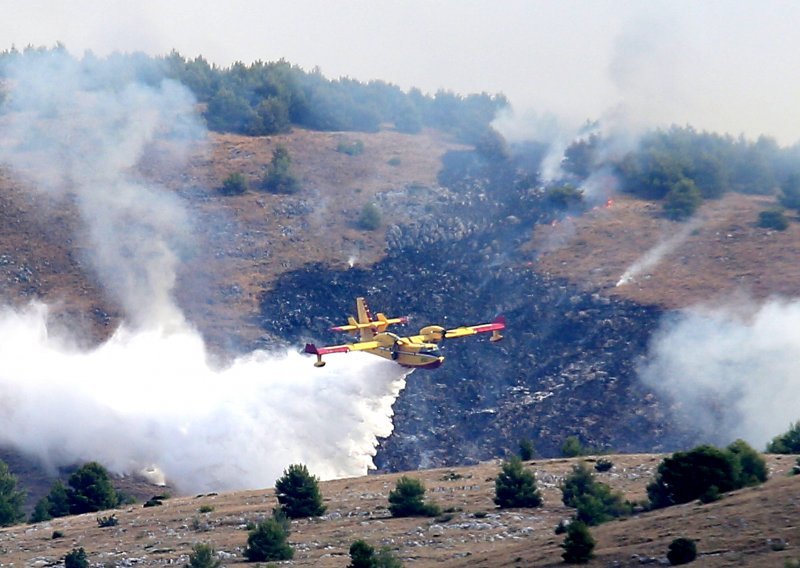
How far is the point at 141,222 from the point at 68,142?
1346 centimetres

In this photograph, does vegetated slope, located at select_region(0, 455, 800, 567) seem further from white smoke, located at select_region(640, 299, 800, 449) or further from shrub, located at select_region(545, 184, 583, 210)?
shrub, located at select_region(545, 184, 583, 210)

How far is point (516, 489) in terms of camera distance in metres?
79.3

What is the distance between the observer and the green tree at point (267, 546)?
2822 inches

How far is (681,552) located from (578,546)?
3728 mm

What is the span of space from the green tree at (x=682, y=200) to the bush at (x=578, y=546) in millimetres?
88673

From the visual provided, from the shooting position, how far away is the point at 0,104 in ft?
527

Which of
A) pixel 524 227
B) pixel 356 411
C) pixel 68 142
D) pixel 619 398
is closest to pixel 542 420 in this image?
pixel 619 398

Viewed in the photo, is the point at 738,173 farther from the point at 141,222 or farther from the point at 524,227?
the point at 141,222

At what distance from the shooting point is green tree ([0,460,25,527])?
93.2m

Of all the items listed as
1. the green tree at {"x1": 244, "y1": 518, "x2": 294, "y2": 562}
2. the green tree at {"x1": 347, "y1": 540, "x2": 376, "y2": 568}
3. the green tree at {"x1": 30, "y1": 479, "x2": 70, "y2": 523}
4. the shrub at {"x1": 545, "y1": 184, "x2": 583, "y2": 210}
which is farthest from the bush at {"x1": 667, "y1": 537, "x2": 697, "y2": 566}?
the shrub at {"x1": 545, "y1": 184, "x2": 583, "y2": 210}

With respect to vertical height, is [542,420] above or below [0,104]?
below

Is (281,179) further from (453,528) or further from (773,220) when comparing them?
(453,528)

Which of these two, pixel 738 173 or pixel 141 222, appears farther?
pixel 738 173

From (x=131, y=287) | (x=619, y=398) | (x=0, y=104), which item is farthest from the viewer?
(x=0, y=104)
